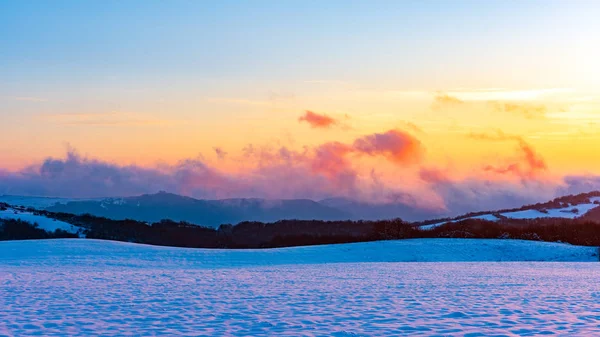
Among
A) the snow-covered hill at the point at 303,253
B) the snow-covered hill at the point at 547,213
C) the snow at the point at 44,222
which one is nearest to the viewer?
the snow-covered hill at the point at 303,253

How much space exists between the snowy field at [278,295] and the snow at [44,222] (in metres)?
11.1

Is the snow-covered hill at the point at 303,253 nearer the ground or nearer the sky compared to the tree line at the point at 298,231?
nearer the ground

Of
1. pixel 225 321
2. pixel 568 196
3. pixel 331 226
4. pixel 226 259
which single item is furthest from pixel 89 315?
pixel 568 196

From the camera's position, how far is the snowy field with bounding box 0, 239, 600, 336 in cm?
1209

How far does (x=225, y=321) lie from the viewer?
1277cm

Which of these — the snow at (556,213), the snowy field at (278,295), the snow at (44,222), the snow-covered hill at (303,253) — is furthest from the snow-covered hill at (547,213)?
the snow at (44,222)

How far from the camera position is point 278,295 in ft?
55.1

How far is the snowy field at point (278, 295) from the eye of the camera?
39.7ft

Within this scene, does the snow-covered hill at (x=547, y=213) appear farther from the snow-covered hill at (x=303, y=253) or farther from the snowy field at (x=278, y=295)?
the snowy field at (x=278, y=295)

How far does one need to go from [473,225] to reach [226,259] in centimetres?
1879

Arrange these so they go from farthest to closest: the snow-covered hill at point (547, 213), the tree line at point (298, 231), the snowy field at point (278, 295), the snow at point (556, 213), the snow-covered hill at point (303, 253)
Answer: the snow at point (556, 213), the snow-covered hill at point (547, 213), the tree line at point (298, 231), the snow-covered hill at point (303, 253), the snowy field at point (278, 295)

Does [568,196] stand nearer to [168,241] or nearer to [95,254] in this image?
[168,241]

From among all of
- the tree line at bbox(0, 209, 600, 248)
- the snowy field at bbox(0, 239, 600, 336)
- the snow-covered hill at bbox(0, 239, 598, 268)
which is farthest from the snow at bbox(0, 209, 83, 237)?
the snowy field at bbox(0, 239, 600, 336)

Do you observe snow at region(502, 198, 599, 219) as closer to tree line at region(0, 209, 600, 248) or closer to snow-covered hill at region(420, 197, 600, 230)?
snow-covered hill at region(420, 197, 600, 230)
